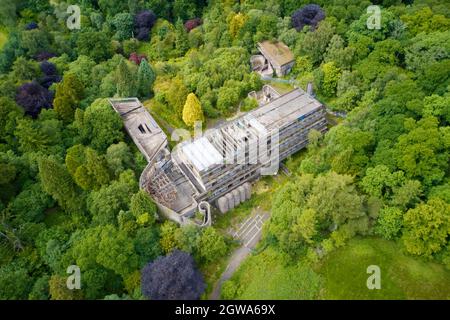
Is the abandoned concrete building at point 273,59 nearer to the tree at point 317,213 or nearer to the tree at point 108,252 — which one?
the tree at point 317,213

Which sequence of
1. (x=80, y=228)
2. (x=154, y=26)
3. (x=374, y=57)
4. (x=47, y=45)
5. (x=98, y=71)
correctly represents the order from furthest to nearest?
(x=154, y=26) < (x=47, y=45) < (x=98, y=71) < (x=374, y=57) < (x=80, y=228)

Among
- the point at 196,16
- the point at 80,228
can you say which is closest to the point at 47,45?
the point at 196,16

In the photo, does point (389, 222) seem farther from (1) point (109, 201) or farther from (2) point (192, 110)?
(1) point (109, 201)

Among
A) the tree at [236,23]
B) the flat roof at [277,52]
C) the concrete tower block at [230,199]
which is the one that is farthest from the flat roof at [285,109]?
the tree at [236,23]

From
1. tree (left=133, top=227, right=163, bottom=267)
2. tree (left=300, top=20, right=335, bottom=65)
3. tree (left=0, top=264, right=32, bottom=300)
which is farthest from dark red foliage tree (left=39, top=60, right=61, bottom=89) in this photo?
tree (left=300, top=20, right=335, bottom=65)

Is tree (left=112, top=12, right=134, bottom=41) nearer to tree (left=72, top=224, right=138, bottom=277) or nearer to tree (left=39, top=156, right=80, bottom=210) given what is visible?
tree (left=39, top=156, right=80, bottom=210)

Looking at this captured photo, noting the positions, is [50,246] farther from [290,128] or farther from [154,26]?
[154,26]
